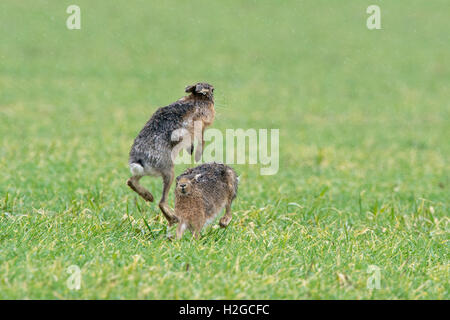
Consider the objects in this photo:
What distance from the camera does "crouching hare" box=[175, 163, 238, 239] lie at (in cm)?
615

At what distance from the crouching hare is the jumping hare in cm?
13

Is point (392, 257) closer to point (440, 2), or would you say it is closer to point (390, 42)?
point (390, 42)

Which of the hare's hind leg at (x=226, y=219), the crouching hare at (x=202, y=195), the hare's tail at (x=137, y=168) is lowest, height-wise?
the hare's hind leg at (x=226, y=219)

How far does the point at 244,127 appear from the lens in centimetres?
1584

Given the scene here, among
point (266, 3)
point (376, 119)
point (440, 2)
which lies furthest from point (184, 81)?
point (440, 2)

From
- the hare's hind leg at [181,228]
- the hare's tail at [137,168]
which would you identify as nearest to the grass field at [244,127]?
the hare's hind leg at [181,228]

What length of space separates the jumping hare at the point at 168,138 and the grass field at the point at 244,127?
23 centimetres

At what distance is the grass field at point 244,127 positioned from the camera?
540cm

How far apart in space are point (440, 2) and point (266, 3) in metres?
8.88

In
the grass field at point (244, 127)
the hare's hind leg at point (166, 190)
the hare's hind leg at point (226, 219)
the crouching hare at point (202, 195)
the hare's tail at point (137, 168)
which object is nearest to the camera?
the grass field at point (244, 127)

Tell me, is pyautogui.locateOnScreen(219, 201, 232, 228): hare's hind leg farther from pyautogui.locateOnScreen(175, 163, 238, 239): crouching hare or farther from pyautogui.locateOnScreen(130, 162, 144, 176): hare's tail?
pyautogui.locateOnScreen(130, 162, 144, 176): hare's tail

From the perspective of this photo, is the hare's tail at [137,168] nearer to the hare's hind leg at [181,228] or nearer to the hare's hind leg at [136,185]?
the hare's hind leg at [136,185]

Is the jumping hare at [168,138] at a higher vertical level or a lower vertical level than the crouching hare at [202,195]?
higher

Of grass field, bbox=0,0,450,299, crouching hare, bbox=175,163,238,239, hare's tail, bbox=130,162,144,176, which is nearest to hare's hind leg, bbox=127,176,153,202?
hare's tail, bbox=130,162,144,176
